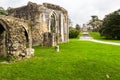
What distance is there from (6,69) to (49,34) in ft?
46.1

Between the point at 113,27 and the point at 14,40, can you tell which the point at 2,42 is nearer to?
the point at 14,40

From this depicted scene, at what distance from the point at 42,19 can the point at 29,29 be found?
26.8ft

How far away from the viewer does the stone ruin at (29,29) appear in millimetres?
14781

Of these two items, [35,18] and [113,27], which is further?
[113,27]

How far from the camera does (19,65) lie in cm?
1347

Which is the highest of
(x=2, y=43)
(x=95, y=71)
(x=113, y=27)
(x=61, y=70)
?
(x=113, y=27)

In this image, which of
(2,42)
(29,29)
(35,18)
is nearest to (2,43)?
(2,42)

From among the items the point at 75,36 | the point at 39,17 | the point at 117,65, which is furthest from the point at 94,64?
the point at 75,36

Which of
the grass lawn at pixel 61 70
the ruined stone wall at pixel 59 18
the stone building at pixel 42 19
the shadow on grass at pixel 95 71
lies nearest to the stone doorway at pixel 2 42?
the grass lawn at pixel 61 70

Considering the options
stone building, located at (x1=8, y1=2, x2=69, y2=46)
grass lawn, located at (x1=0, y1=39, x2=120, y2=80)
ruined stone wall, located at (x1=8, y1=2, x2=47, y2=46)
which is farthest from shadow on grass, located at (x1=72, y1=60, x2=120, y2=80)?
ruined stone wall, located at (x1=8, y1=2, x2=47, y2=46)

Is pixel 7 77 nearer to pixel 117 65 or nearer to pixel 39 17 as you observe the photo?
pixel 117 65

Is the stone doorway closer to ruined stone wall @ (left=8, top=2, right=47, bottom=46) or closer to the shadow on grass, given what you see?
the shadow on grass

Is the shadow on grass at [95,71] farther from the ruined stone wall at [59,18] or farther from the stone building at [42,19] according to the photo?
the ruined stone wall at [59,18]

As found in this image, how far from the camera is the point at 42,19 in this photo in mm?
28266
